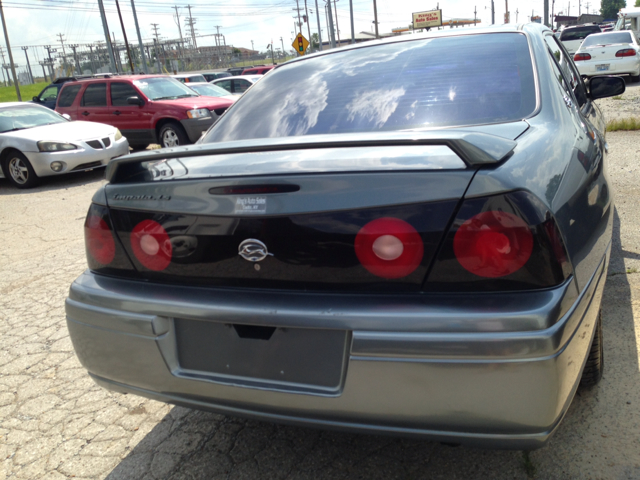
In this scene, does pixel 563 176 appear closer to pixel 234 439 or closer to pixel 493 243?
pixel 493 243

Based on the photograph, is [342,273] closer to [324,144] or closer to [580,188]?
[324,144]

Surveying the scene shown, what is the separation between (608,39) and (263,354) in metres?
20.3

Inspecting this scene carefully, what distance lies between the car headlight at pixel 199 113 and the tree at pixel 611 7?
11645 centimetres

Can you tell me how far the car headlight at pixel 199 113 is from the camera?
10.9 meters

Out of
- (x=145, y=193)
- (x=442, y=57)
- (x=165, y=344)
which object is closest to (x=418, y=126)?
(x=442, y=57)

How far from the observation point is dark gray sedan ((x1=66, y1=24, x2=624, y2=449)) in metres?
1.50

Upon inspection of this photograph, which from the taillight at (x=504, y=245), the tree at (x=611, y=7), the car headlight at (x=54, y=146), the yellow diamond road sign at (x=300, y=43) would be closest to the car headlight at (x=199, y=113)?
the car headlight at (x=54, y=146)

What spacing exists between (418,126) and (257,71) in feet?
83.6

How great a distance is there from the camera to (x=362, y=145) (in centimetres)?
169

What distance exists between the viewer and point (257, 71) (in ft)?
86.3

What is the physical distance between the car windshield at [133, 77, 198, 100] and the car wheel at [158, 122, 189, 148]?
0.85 m

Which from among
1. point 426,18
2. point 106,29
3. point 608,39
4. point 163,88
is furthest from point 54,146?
point 426,18

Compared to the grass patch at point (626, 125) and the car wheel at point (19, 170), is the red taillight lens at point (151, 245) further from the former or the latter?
the grass patch at point (626, 125)

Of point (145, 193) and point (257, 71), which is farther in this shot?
point (257, 71)
